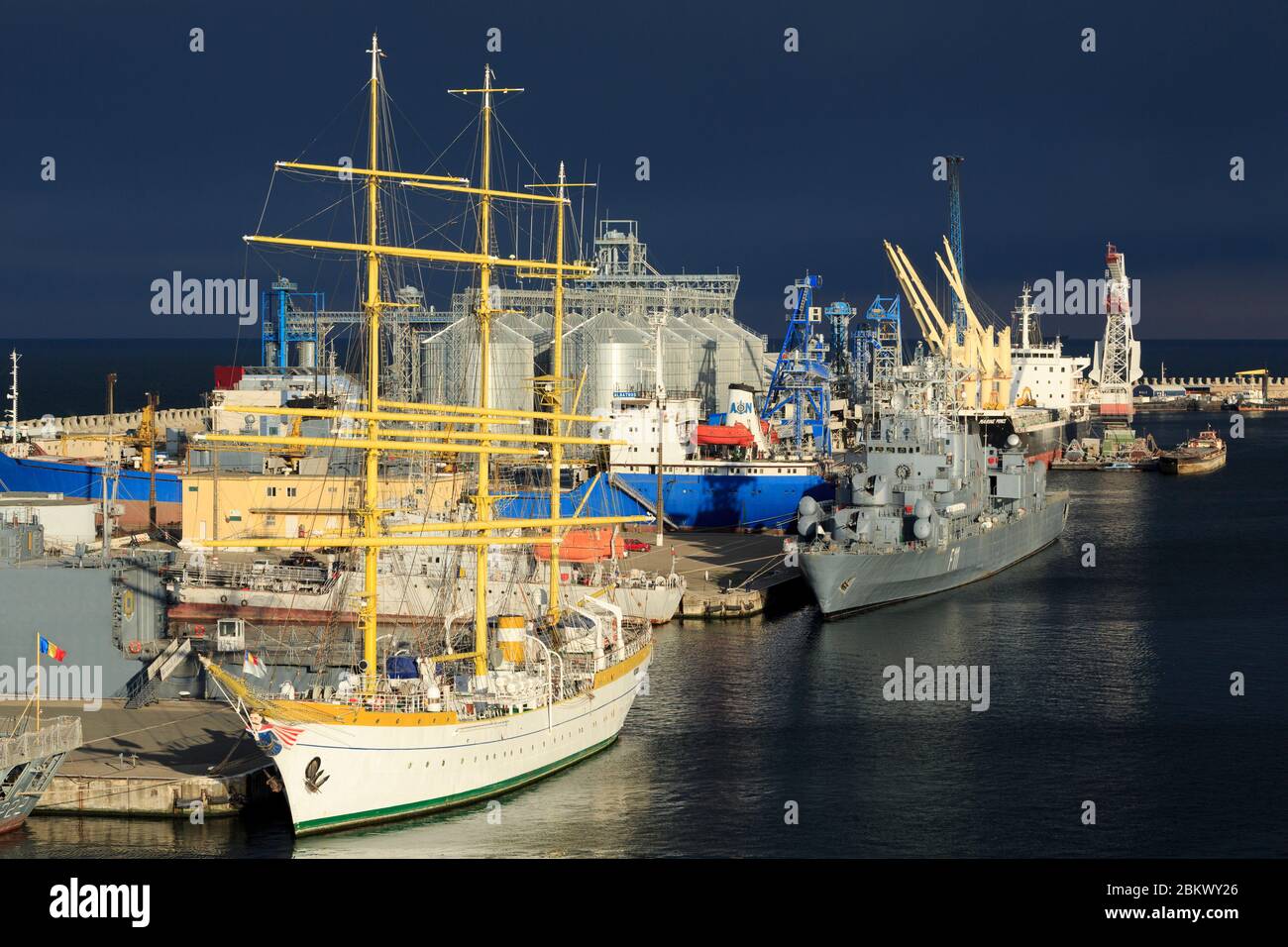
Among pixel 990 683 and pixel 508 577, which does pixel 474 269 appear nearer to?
pixel 508 577

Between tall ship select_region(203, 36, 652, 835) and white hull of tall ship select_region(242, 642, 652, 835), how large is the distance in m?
0.03

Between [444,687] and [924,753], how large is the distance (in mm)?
12997

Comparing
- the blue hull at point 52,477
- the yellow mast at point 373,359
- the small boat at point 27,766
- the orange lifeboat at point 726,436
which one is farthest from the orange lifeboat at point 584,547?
the small boat at point 27,766

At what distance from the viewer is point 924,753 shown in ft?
133

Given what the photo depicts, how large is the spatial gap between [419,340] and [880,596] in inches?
2104

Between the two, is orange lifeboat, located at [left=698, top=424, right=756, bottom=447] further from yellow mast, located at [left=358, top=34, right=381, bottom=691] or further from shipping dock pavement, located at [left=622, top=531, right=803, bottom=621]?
yellow mast, located at [left=358, top=34, right=381, bottom=691]

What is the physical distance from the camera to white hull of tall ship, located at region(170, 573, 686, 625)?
46.7 m

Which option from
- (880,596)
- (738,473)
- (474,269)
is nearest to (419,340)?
(738,473)

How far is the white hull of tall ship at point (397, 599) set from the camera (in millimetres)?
46719

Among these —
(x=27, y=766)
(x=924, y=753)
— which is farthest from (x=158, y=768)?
(x=924, y=753)

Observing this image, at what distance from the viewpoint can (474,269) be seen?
1694 inches

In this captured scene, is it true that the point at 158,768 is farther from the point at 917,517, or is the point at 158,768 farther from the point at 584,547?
the point at 917,517

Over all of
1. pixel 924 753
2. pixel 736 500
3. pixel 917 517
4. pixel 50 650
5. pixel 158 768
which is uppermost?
pixel 736 500

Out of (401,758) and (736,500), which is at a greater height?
(736,500)
